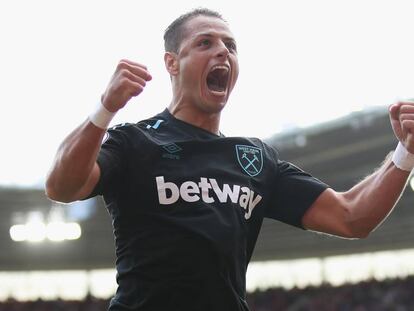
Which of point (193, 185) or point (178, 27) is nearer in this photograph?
point (193, 185)

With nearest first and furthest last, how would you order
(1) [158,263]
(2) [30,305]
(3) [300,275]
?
1. (1) [158,263]
2. (2) [30,305]
3. (3) [300,275]

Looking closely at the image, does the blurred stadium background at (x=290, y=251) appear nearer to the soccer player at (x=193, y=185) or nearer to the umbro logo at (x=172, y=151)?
the soccer player at (x=193, y=185)

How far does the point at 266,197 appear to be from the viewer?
2.88 metres

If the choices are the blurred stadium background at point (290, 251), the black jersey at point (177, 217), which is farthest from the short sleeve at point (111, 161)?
the blurred stadium background at point (290, 251)

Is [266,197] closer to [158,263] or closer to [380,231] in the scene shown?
[158,263]

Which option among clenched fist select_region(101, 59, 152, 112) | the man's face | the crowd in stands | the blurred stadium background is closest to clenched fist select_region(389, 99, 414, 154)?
the man's face

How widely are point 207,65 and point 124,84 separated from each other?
0.67 m

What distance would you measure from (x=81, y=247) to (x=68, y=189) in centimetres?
2485

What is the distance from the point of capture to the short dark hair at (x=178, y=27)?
2988 millimetres

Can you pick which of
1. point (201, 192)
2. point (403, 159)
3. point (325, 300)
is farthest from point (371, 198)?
point (325, 300)

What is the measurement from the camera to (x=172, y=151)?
8.68 feet

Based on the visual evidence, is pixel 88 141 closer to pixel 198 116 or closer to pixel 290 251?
pixel 198 116

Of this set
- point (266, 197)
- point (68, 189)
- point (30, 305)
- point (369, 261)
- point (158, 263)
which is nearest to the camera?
point (68, 189)

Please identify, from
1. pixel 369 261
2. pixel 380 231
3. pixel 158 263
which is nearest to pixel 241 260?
pixel 158 263
